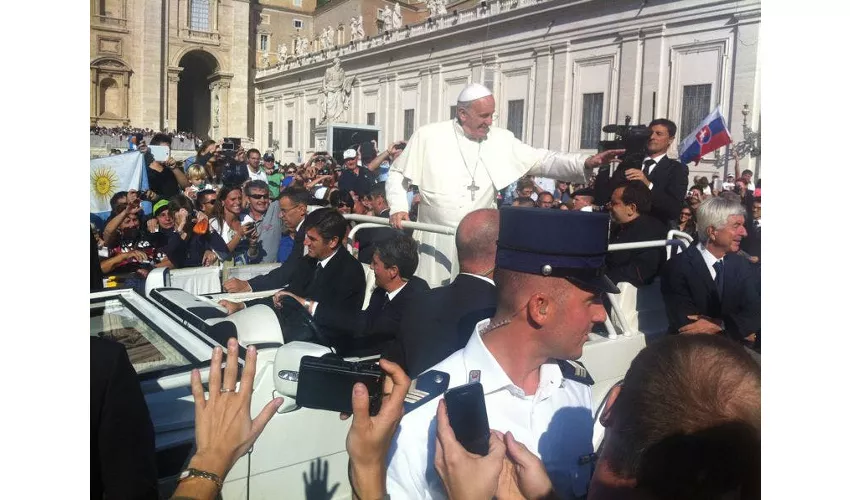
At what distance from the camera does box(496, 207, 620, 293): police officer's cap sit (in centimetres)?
141

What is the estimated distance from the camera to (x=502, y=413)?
4.83ft

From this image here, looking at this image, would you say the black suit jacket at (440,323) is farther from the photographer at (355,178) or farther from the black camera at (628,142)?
the photographer at (355,178)

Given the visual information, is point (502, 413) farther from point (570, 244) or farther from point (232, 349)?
point (232, 349)

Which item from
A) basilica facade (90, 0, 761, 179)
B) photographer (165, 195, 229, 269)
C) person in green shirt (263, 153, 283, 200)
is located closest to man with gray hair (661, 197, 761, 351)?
basilica facade (90, 0, 761, 179)

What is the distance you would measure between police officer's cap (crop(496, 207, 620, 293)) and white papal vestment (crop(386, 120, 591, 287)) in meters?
1.61

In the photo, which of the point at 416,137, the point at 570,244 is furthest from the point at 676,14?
the point at 570,244

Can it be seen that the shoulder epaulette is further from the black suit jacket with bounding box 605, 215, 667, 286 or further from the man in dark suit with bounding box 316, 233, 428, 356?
the black suit jacket with bounding box 605, 215, 667, 286

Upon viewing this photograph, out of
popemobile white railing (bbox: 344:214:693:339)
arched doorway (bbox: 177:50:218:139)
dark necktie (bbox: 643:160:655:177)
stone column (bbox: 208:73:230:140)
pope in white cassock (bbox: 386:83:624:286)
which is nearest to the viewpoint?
arched doorway (bbox: 177:50:218:139)

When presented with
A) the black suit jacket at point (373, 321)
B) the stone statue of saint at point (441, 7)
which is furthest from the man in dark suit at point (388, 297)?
the stone statue of saint at point (441, 7)

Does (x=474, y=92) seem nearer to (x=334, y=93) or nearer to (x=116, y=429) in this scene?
(x=334, y=93)

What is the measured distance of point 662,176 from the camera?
141 inches
